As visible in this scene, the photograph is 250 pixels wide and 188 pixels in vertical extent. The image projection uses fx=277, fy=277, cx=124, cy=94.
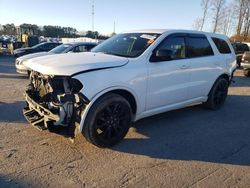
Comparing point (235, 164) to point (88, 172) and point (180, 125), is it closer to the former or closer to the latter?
point (180, 125)

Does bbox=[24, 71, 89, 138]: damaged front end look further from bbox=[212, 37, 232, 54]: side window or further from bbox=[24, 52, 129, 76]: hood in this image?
bbox=[212, 37, 232, 54]: side window

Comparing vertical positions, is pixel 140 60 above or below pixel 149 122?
above

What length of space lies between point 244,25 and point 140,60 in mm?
49495

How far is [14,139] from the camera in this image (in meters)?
4.48

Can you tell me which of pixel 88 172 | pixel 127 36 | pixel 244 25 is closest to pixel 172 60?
pixel 127 36

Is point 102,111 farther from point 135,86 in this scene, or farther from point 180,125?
point 180,125

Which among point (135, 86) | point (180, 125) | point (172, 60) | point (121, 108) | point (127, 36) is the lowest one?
point (180, 125)

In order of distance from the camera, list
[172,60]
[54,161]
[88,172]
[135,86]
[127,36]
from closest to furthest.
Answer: [88,172] < [54,161] < [135,86] < [172,60] < [127,36]

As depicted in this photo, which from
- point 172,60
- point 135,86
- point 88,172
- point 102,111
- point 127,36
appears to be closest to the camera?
point 88,172

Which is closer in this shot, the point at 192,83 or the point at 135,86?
the point at 135,86

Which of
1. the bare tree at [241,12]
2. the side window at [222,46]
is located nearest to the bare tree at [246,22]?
the bare tree at [241,12]

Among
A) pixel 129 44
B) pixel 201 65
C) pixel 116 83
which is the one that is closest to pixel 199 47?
pixel 201 65

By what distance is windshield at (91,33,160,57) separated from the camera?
4.80 meters

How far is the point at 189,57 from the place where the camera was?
18.3 feet
